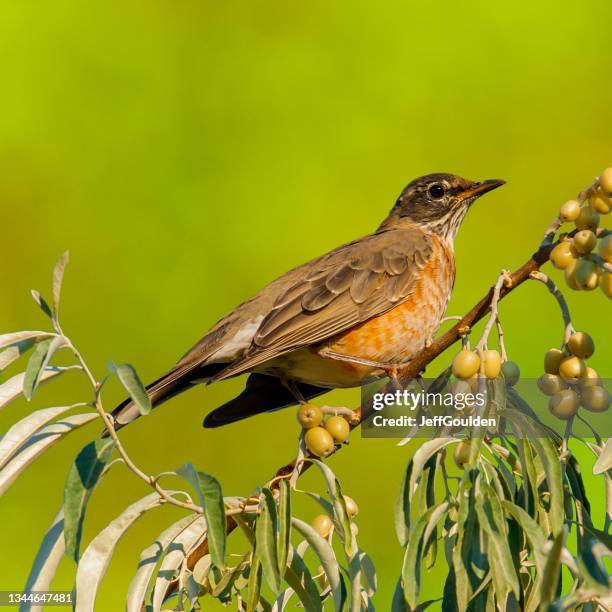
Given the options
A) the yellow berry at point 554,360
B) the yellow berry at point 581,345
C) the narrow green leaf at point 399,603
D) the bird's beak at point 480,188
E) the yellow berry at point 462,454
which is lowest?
the narrow green leaf at point 399,603

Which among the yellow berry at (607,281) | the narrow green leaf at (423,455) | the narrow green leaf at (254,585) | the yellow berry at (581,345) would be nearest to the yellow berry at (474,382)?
the narrow green leaf at (423,455)

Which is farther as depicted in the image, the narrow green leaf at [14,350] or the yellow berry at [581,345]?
the yellow berry at [581,345]

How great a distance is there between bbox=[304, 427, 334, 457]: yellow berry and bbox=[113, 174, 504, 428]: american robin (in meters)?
0.95

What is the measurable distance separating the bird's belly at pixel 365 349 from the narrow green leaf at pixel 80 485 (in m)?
1.87

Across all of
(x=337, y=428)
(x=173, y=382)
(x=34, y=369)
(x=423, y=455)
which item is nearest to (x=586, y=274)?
(x=423, y=455)

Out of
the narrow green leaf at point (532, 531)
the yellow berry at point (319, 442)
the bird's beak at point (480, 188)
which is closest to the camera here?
the narrow green leaf at point (532, 531)

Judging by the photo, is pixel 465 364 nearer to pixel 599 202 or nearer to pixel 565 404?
pixel 565 404

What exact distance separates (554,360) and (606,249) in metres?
0.28

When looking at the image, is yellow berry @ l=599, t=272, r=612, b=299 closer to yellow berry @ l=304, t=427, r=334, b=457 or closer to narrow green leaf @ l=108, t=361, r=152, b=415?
yellow berry @ l=304, t=427, r=334, b=457

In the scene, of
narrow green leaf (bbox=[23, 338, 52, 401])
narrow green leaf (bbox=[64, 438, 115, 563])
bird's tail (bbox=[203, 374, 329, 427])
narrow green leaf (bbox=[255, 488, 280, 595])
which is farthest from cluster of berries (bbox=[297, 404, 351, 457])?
bird's tail (bbox=[203, 374, 329, 427])

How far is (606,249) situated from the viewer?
2.10 metres

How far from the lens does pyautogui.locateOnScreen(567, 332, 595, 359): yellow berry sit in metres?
2.18

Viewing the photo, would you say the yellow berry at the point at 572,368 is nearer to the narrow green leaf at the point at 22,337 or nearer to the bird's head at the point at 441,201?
the narrow green leaf at the point at 22,337

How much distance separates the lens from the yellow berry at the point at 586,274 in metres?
2.11
